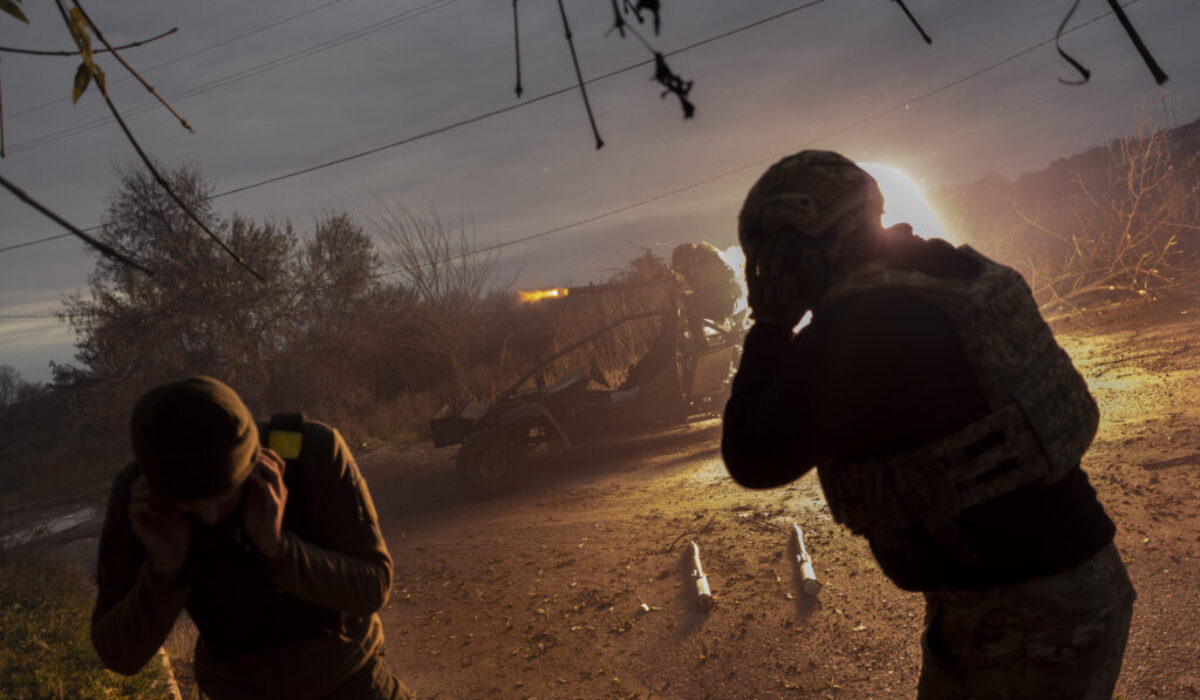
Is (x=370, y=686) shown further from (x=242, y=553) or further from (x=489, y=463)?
(x=489, y=463)

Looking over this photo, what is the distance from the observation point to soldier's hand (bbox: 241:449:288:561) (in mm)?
1646

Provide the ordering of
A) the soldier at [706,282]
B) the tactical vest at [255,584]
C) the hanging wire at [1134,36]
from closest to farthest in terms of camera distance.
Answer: the hanging wire at [1134,36], the tactical vest at [255,584], the soldier at [706,282]

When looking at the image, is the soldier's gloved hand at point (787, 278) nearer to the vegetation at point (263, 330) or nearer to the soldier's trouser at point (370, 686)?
the soldier's trouser at point (370, 686)

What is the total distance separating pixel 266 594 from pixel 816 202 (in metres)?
1.60

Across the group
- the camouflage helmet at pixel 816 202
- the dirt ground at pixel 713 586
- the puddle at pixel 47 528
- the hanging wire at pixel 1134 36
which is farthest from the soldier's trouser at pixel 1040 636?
the puddle at pixel 47 528

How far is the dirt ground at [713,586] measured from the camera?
13.8 feet

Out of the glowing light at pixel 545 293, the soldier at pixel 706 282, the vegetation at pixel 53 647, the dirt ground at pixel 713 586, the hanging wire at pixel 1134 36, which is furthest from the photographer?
the soldier at pixel 706 282

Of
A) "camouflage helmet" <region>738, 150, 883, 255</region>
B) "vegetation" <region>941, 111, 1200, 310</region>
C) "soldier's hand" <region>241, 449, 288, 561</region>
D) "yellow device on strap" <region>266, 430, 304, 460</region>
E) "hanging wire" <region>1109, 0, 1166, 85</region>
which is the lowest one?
"vegetation" <region>941, 111, 1200, 310</region>

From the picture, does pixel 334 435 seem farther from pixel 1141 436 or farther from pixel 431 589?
pixel 1141 436

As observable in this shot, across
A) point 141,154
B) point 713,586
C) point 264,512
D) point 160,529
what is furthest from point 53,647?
point 141,154

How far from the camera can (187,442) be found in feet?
5.08

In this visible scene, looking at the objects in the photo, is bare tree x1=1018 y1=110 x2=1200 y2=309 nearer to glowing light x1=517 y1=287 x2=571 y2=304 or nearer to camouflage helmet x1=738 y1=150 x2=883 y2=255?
glowing light x1=517 y1=287 x2=571 y2=304

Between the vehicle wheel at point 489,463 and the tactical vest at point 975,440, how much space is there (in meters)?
8.47

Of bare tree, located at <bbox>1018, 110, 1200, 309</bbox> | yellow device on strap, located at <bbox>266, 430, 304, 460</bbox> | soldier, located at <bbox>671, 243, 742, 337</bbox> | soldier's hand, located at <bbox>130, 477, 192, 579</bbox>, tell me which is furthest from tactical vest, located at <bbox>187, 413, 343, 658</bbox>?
bare tree, located at <bbox>1018, 110, 1200, 309</bbox>
